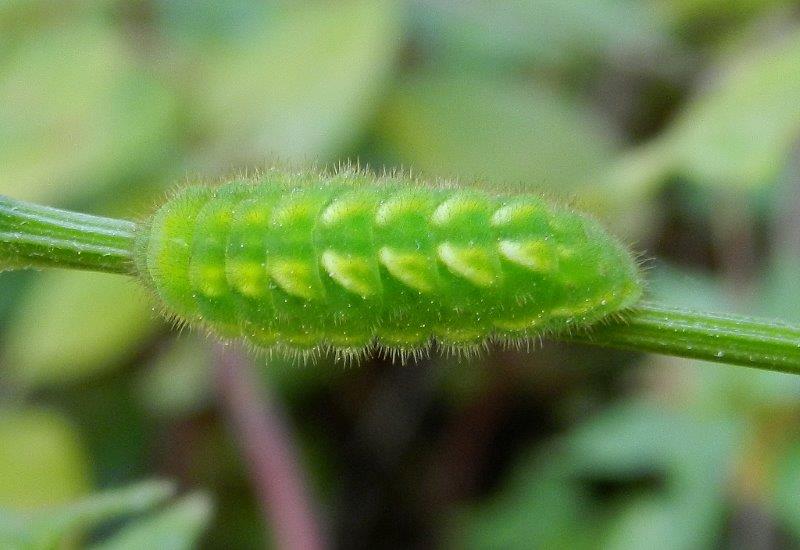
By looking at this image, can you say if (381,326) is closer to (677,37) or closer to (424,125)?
(424,125)

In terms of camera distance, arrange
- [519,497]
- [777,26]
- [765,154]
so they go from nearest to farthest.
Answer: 1. [765,154]
2. [519,497]
3. [777,26]

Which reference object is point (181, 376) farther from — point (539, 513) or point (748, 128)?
point (748, 128)

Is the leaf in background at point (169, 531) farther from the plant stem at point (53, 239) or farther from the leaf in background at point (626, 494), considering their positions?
the leaf in background at point (626, 494)

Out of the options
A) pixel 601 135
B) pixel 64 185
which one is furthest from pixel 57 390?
pixel 601 135

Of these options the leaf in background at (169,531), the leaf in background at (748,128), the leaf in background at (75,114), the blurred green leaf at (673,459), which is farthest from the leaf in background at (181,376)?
the leaf in background at (748,128)

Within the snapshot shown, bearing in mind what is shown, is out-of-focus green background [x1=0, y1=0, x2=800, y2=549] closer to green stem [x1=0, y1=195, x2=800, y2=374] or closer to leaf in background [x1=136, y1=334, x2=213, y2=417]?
leaf in background [x1=136, y1=334, x2=213, y2=417]
